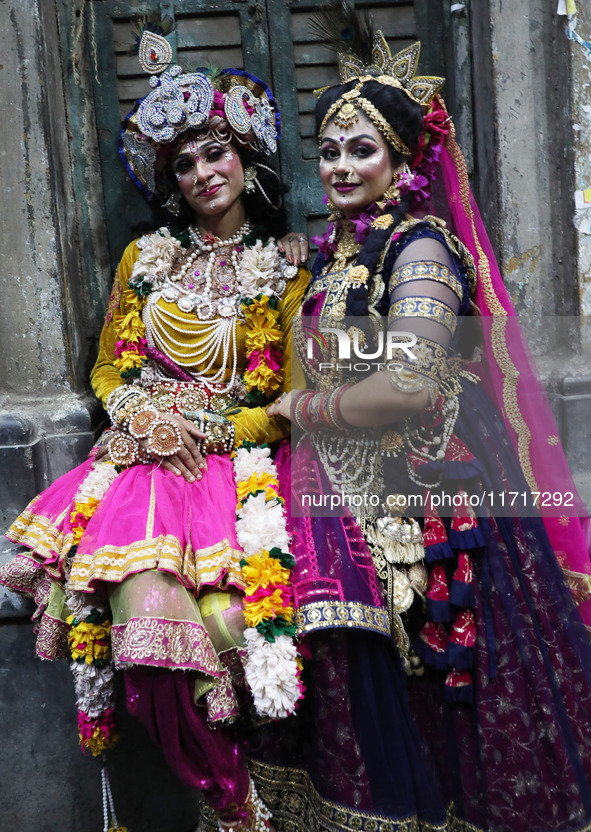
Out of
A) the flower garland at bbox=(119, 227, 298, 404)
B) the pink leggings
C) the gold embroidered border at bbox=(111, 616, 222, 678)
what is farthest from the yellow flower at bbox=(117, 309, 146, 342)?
the pink leggings

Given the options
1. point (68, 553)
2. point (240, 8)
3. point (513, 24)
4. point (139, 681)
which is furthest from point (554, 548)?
point (240, 8)

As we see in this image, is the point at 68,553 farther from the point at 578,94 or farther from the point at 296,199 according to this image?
the point at 578,94

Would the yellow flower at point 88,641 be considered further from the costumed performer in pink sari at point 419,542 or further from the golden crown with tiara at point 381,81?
the golden crown with tiara at point 381,81

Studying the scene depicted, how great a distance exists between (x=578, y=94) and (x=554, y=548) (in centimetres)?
185

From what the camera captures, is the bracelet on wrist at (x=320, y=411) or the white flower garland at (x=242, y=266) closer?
the bracelet on wrist at (x=320, y=411)

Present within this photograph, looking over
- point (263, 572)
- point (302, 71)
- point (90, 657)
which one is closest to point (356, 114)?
point (302, 71)

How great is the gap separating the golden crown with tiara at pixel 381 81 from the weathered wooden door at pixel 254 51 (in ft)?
2.29

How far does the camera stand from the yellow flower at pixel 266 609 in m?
2.27

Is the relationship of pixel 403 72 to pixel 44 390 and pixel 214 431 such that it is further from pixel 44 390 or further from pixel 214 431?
pixel 44 390

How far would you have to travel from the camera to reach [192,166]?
304 centimetres

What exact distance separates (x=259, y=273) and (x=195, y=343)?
36 centimetres

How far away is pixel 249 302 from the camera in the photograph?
9.75 ft

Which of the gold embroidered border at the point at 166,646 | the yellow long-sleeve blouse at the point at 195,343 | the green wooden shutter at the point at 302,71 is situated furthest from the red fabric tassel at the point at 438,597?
the green wooden shutter at the point at 302,71

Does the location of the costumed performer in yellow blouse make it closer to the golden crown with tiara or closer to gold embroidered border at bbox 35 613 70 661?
gold embroidered border at bbox 35 613 70 661
